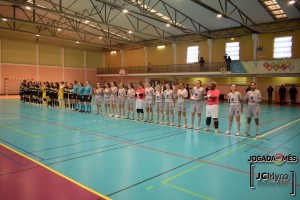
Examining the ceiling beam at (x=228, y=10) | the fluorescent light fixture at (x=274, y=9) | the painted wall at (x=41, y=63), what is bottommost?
the painted wall at (x=41, y=63)

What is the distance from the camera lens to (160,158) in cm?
651

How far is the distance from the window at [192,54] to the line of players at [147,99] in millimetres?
20849

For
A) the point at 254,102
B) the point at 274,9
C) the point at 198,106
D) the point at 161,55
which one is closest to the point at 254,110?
the point at 254,102

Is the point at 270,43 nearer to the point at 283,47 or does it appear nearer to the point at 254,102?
the point at 283,47

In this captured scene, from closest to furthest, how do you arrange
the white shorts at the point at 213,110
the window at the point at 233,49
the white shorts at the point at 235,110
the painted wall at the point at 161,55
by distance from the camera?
the white shorts at the point at 235,110 < the white shorts at the point at 213,110 < the window at the point at 233,49 < the painted wall at the point at 161,55

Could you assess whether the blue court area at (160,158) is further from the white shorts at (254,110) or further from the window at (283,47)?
the window at (283,47)

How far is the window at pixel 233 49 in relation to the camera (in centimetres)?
3123

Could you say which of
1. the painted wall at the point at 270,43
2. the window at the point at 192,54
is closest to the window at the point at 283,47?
the painted wall at the point at 270,43

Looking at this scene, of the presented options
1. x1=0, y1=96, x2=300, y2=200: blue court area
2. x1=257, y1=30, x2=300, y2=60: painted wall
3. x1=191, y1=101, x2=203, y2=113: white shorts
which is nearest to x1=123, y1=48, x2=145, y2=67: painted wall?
x1=257, y1=30, x2=300, y2=60: painted wall

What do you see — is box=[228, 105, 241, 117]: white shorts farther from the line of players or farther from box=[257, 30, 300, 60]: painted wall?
box=[257, 30, 300, 60]: painted wall

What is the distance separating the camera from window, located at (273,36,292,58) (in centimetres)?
2727

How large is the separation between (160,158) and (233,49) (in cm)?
2872

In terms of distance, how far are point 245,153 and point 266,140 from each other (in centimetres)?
227

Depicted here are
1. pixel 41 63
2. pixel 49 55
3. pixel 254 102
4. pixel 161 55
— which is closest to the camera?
pixel 254 102
